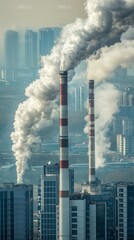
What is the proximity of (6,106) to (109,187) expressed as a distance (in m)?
13.9

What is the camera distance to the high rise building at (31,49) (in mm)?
31453

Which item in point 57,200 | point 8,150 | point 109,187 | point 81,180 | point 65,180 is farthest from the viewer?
point 8,150

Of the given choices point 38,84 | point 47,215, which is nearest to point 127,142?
point 38,84

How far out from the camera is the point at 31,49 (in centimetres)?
3306

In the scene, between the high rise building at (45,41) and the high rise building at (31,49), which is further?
the high rise building at (31,49)

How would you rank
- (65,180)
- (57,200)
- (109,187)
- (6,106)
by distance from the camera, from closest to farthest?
1. (65,180)
2. (57,200)
3. (109,187)
4. (6,106)

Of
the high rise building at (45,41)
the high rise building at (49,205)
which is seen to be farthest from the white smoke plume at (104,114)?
the high rise building at (49,205)

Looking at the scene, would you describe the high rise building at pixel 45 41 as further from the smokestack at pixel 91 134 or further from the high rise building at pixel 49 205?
the high rise building at pixel 49 205

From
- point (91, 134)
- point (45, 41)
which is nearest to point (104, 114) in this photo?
point (45, 41)

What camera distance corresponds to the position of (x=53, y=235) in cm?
1464

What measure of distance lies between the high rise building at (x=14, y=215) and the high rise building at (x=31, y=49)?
53.4ft

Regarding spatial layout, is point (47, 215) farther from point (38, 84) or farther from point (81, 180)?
point (81, 180)

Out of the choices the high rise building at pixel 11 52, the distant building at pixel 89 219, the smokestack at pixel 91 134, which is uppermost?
the high rise building at pixel 11 52

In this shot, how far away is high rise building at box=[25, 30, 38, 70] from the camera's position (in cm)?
3145
